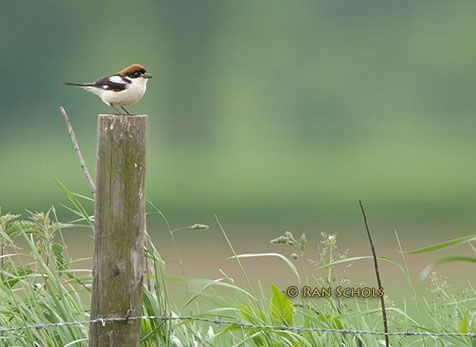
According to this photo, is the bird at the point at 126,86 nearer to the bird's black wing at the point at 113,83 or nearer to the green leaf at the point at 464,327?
the bird's black wing at the point at 113,83

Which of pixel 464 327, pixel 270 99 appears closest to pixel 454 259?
pixel 464 327

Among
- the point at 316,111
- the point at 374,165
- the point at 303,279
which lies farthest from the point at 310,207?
the point at 303,279

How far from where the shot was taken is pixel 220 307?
4.23 meters

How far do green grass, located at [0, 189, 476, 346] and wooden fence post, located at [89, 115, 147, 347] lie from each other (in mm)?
179

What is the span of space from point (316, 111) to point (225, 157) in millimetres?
4601

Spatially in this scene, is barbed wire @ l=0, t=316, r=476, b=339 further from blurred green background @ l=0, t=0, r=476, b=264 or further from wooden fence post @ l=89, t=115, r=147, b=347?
blurred green background @ l=0, t=0, r=476, b=264

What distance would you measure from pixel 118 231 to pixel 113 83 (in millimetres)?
1950

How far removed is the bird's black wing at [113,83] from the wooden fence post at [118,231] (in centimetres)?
173

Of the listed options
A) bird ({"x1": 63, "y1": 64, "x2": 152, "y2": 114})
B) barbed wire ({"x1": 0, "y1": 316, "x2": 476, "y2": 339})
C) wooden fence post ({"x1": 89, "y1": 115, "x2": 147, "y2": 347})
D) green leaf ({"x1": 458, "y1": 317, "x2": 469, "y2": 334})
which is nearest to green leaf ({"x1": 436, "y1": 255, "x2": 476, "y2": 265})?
barbed wire ({"x1": 0, "y1": 316, "x2": 476, "y2": 339})

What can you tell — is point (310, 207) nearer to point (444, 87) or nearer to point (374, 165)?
point (374, 165)

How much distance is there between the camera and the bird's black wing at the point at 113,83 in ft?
18.1

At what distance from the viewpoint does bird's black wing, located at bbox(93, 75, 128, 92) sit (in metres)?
5.51

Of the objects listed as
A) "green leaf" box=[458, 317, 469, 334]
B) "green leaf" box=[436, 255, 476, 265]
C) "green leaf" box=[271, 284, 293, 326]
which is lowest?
"green leaf" box=[458, 317, 469, 334]

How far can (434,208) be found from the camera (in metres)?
Result: 30.0
